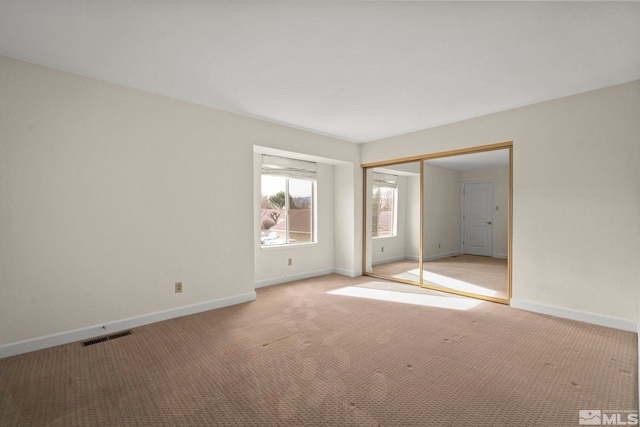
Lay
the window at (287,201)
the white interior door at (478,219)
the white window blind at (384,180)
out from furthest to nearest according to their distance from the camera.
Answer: the white window blind at (384,180), the white interior door at (478,219), the window at (287,201)

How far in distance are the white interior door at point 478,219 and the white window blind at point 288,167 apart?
280 centimetres

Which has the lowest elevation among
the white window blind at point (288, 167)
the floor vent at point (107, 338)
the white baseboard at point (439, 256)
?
the floor vent at point (107, 338)

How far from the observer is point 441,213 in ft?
17.5

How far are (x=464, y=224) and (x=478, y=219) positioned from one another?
24cm

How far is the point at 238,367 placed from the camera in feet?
7.71

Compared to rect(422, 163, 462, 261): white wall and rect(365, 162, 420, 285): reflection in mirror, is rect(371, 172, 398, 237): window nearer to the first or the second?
rect(365, 162, 420, 285): reflection in mirror

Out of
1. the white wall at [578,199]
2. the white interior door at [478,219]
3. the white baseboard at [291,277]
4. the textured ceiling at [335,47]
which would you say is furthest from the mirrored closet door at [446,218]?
the textured ceiling at [335,47]

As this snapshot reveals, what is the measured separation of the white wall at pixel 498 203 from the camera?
4.77 meters

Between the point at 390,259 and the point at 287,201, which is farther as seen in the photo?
the point at 390,259

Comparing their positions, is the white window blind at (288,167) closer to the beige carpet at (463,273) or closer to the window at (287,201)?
the window at (287,201)

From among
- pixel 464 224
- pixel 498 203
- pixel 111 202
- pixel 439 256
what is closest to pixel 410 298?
pixel 439 256

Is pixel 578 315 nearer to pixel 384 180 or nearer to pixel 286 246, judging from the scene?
pixel 384 180

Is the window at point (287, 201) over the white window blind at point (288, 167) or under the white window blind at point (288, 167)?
under

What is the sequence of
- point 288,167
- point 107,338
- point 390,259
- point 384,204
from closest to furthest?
point 107,338, point 288,167, point 384,204, point 390,259
